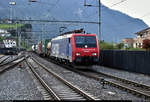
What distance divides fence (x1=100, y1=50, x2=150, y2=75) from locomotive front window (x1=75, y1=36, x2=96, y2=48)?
10.3ft

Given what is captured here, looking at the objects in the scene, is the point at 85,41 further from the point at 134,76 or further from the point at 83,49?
the point at 134,76

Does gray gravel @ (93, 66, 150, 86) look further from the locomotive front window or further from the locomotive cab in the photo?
the locomotive front window

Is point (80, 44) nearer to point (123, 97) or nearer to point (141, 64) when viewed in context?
point (141, 64)

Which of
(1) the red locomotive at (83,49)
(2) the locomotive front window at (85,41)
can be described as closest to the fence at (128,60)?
(1) the red locomotive at (83,49)

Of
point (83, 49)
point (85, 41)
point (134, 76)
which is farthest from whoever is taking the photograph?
point (85, 41)

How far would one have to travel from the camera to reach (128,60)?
20.4 meters

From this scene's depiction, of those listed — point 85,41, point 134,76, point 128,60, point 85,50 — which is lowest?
point 134,76

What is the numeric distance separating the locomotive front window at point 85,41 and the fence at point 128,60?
10.3ft

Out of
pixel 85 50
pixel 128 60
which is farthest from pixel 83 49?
pixel 128 60

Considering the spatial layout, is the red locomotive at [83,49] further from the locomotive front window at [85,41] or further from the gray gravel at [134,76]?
the gray gravel at [134,76]

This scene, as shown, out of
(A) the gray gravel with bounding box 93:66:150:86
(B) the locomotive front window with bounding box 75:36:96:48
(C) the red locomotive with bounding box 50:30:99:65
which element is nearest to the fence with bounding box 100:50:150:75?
(A) the gray gravel with bounding box 93:66:150:86

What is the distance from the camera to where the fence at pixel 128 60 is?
1780 centimetres

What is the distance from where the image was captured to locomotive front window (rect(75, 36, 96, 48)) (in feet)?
64.5

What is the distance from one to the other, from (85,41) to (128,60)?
4012mm
